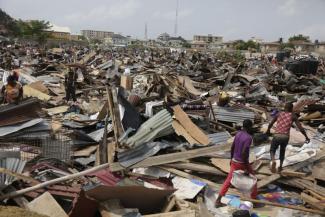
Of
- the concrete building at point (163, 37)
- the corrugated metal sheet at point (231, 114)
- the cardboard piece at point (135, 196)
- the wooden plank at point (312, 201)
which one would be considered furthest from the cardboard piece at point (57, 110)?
the concrete building at point (163, 37)

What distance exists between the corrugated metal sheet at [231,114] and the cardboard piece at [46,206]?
513 centimetres

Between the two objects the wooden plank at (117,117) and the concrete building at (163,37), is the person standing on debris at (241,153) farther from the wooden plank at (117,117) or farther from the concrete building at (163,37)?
the concrete building at (163,37)

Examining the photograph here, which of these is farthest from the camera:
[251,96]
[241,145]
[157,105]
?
[251,96]

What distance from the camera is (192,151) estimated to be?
7.04 metres

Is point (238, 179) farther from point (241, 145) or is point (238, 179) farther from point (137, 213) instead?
point (137, 213)

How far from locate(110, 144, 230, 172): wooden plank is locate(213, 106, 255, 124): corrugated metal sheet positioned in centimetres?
224

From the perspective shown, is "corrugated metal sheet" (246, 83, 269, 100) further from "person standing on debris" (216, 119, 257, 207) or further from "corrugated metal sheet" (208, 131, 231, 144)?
"person standing on debris" (216, 119, 257, 207)

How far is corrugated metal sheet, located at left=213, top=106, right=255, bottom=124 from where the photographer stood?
938 cm

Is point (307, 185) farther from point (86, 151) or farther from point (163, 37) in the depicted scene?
point (163, 37)

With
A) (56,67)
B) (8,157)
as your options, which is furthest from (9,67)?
(8,157)

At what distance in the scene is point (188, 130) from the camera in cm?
807

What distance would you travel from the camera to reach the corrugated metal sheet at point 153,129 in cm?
719

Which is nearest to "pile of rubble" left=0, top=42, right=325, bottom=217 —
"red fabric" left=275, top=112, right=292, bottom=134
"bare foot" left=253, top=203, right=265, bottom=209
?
"bare foot" left=253, top=203, right=265, bottom=209

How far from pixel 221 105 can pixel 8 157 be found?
17.3 ft
